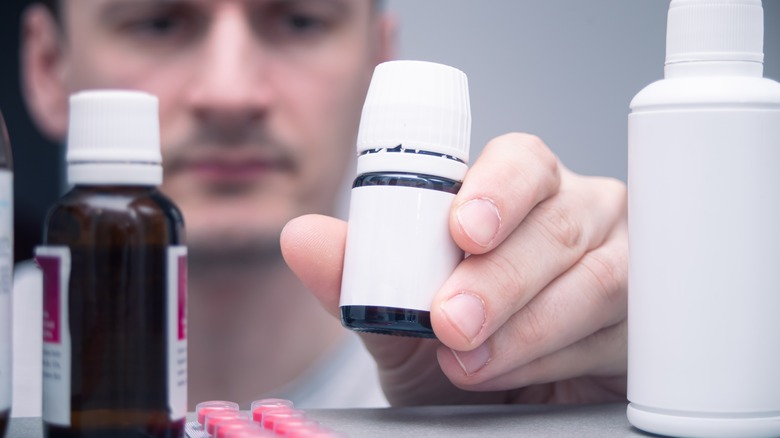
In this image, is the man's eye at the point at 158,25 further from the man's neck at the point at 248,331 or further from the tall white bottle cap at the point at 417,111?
the tall white bottle cap at the point at 417,111

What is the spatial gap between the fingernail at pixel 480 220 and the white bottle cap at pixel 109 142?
Answer: 5.3 inches

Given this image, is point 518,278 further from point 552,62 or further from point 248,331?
point 248,331

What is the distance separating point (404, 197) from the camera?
33 cm

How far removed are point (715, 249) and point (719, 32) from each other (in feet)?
0.31

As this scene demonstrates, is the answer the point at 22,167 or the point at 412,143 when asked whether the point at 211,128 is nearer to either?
the point at 22,167

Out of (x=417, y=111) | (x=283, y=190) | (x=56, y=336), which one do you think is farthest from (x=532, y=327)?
(x=283, y=190)

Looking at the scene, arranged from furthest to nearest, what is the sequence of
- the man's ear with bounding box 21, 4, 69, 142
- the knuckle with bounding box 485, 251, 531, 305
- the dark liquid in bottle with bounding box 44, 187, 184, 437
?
1. the man's ear with bounding box 21, 4, 69, 142
2. the knuckle with bounding box 485, 251, 531, 305
3. the dark liquid in bottle with bounding box 44, 187, 184, 437

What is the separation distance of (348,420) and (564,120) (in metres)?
0.72

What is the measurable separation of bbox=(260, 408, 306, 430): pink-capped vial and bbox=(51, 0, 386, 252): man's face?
668mm

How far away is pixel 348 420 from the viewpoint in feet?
1.20

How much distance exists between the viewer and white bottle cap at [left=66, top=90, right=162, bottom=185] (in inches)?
10.8

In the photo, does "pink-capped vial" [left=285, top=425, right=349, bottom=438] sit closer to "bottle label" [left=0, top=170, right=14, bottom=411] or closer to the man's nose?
"bottle label" [left=0, top=170, right=14, bottom=411]

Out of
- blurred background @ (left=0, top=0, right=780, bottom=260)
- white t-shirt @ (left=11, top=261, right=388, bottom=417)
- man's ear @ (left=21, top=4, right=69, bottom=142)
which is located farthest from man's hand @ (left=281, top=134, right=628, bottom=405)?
man's ear @ (left=21, top=4, right=69, bottom=142)

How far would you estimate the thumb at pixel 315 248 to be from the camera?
0.40m
